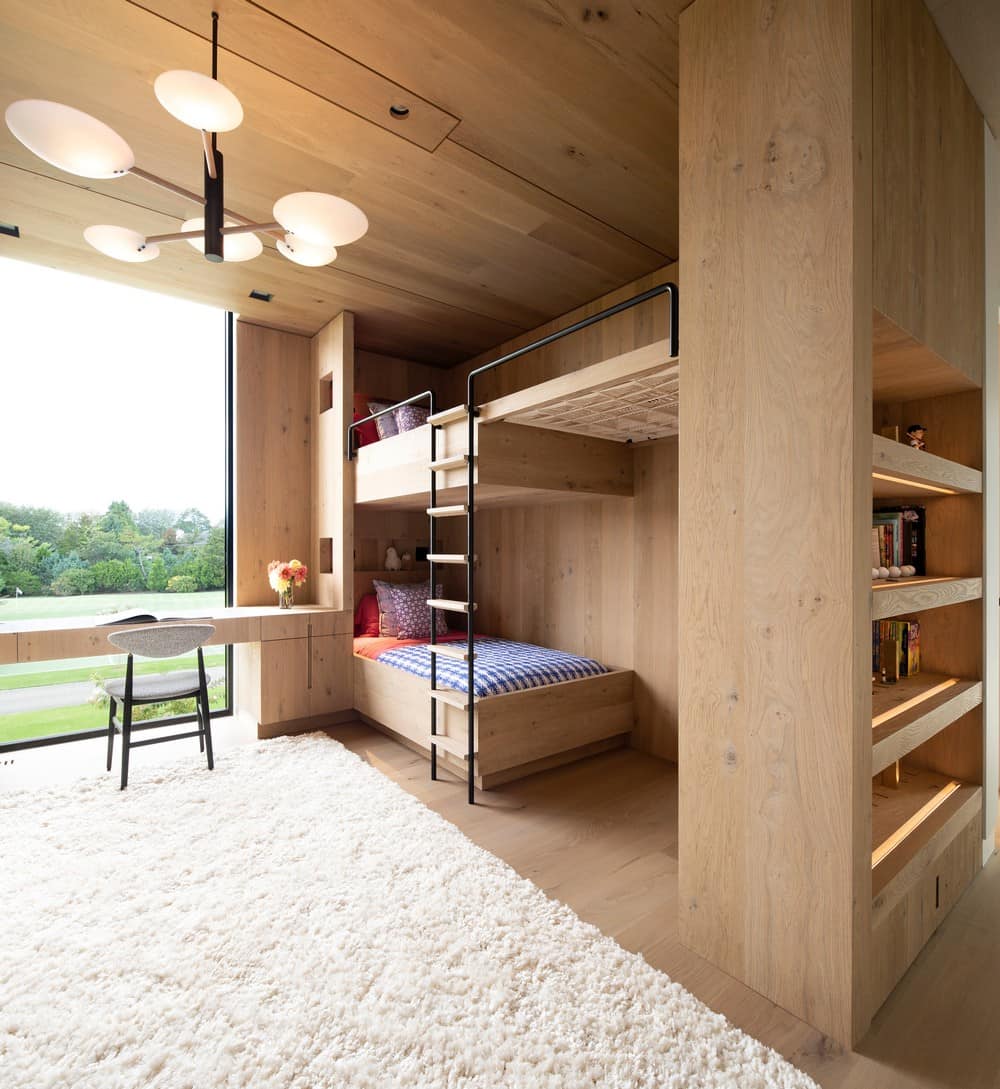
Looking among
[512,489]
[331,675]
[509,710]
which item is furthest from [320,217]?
[331,675]

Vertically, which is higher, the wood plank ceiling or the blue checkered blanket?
the wood plank ceiling

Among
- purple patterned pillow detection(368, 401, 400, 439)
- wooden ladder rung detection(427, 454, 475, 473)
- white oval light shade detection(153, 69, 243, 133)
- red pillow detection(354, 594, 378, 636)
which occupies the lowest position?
red pillow detection(354, 594, 378, 636)

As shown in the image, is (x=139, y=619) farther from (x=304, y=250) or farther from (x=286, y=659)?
(x=304, y=250)

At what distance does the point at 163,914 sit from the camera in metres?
1.92

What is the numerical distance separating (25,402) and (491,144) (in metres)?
3.25

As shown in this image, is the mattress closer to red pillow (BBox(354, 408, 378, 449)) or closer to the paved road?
red pillow (BBox(354, 408, 378, 449))

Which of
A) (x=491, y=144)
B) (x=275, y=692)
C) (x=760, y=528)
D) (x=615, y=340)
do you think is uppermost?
(x=491, y=144)

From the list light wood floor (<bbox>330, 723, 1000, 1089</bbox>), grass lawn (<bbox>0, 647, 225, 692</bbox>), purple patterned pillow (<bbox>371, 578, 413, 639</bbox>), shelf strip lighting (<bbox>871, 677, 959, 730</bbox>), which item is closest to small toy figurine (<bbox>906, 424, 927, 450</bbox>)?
shelf strip lighting (<bbox>871, 677, 959, 730</bbox>)

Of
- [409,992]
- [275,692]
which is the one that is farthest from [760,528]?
[275,692]

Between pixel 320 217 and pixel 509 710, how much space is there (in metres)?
2.27

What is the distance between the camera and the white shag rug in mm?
1348

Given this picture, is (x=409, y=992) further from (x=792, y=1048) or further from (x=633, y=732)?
(x=633, y=732)

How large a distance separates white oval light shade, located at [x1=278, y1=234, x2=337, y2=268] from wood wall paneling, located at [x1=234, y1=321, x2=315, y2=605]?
214 centimetres

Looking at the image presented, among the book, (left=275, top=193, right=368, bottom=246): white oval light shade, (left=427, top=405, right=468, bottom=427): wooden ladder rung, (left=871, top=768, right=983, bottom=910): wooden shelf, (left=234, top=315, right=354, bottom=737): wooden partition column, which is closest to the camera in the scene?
(left=871, top=768, right=983, bottom=910): wooden shelf
